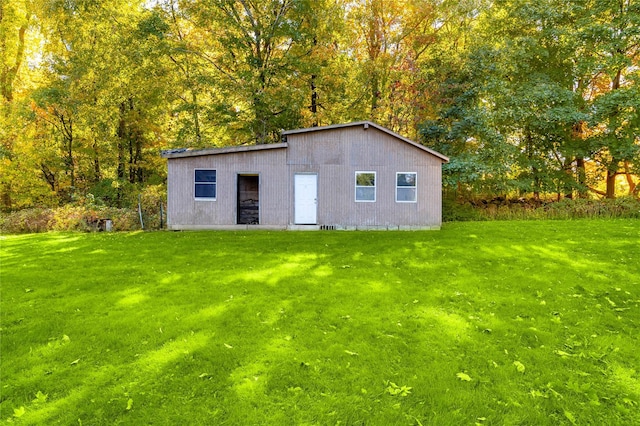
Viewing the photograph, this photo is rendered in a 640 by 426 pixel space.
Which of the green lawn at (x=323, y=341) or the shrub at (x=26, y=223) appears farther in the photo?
the shrub at (x=26, y=223)

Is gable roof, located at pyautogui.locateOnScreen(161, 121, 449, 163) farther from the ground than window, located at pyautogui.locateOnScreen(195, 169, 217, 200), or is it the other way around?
gable roof, located at pyautogui.locateOnScreen(161, 121, 449, 163)

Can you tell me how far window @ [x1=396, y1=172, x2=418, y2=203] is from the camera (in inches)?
517

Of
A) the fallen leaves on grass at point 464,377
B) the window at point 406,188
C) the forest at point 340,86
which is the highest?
the forest at point 340,86

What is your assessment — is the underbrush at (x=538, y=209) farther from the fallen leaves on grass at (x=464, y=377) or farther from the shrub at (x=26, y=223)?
the shrub at (x=26, y=223)

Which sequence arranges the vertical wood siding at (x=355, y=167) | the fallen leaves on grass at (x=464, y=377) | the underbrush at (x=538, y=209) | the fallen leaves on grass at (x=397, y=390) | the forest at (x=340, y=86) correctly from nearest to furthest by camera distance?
the fallen leaves on grass at (x=397, y=390) < the fallen leaves on grass at (x=464, y=377) < the vertical wood siding at (x=355, y=167) < the underbrush at (x=538, y=209) < the forest at (x=340, y=86)

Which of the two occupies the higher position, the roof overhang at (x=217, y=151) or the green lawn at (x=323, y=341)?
the roof overhang at (x=217, y=151)

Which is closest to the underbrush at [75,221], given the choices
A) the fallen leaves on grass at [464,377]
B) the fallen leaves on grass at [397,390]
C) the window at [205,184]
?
the window at [205,184]

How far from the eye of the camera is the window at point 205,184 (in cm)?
1296

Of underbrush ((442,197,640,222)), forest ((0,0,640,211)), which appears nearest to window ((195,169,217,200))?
forest ((0,0,640,211))

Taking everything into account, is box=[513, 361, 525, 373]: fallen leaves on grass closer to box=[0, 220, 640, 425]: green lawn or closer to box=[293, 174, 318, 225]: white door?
box=[0, 220, 640, 425]: green lawn

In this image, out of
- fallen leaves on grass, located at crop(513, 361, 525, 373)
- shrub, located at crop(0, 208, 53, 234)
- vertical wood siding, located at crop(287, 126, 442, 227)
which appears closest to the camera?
fallen leaves on grass, located at crop(513, 361, 525, 373)

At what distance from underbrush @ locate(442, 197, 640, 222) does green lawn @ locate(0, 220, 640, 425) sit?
31.5 ft

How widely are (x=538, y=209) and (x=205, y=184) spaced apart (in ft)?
50.0

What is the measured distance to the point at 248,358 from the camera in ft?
11.9
